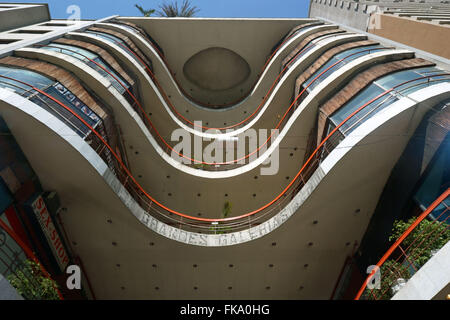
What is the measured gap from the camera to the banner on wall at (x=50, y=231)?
359 inches

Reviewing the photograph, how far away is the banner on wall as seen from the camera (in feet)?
29.9

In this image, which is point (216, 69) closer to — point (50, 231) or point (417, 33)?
point (417, 33)

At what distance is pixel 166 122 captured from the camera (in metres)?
18.8

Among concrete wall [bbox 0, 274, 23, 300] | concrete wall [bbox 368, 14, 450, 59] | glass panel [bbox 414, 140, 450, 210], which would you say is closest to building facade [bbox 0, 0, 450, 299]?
glass panel [bbox 414, 140, 450, 210]

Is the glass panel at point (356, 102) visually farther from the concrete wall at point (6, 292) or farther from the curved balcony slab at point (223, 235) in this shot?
the concrete wall at point (6, 292)

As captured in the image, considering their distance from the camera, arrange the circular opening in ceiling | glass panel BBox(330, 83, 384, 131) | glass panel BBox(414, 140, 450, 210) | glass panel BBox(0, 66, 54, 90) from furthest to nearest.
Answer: the circular opening in ceiling → glass panel BBox(330, 83, 384, 131) → glass panel BBox(0, 66, 54, 90) → glass panel BBox(414, 140, 450, 210)

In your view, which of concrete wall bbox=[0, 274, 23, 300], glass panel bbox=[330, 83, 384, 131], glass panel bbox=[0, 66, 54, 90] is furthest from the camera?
glass panel bbox=[330, 83, 384, 131]

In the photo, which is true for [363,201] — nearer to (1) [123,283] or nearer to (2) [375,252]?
(2) [375,252]

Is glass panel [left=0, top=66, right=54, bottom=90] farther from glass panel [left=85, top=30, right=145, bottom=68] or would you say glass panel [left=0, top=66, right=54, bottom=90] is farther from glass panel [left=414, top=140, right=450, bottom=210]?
glass panel [left=414, top=140, right=450, bottom=210]

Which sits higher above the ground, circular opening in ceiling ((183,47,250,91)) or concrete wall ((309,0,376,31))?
concrete wall ((309,0,376,31))

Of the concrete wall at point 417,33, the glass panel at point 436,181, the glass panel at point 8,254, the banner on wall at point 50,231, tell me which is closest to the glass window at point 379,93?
the glass panel at point 436,181

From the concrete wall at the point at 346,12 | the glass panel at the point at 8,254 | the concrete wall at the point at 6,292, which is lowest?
the concrete wall at the point at 6,292

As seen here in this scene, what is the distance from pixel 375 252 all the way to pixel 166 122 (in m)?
14.0
